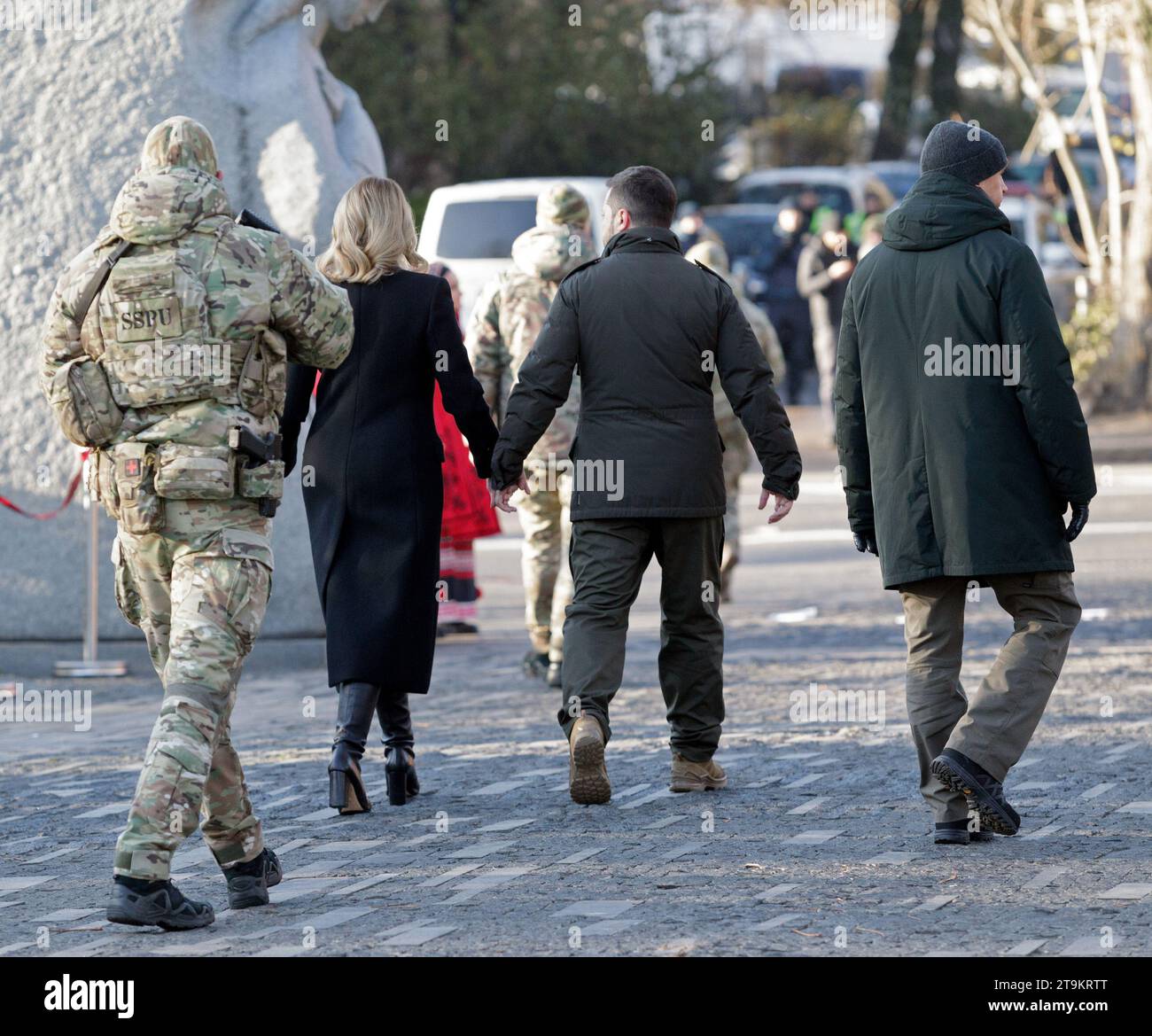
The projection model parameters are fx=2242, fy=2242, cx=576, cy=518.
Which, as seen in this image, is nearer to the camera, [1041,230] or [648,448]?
[648,448]

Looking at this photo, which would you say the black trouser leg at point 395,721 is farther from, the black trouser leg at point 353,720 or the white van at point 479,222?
the white van at point 479,222

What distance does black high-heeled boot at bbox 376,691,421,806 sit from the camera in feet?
22.5

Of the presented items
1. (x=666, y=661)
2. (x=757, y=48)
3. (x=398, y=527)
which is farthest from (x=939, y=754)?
(x=757, y=48)

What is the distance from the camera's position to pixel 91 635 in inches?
384

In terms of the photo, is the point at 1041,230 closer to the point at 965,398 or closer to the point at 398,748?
the point at 398,748

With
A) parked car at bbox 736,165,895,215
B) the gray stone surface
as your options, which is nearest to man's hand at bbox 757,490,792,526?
the gray stone surface

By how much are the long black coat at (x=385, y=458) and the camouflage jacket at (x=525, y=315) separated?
72.3 inches

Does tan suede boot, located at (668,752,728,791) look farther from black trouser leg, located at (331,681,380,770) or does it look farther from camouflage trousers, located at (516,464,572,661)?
camouflage trousers, located at (516,464,572,661)

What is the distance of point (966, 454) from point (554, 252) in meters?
3.09

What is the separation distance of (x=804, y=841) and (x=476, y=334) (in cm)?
345

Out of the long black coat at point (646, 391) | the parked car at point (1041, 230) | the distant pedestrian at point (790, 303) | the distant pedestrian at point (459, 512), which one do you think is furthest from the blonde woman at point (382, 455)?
the parked car at point (1041, 230)

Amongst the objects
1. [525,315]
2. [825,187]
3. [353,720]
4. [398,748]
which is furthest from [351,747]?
[825,187]

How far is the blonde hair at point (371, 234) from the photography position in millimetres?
6793

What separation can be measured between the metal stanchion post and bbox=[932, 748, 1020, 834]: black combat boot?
188 inches
